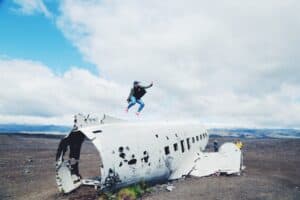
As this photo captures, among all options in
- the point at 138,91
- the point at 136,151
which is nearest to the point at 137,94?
the point at 138,91

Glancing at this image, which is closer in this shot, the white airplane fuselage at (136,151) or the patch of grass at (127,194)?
the white airplane fuselage at (136,151)

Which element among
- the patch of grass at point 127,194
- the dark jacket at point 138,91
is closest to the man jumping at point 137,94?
the dark jacket at point 138,91

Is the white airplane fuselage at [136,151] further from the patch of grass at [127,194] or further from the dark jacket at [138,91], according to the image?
the dark jacket at [138,91]

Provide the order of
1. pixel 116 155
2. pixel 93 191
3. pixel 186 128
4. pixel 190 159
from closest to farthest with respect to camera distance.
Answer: pixel 116 155 < pixel 93 191 < pixel 190 159 < pixel 186 128

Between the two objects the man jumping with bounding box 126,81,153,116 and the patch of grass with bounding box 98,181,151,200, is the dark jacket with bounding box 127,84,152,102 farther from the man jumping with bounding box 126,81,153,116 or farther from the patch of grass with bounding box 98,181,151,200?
the patch of grass with bounding box 98,181,151,200

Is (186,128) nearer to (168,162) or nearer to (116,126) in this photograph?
(168,162)

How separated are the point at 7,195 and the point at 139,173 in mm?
7357

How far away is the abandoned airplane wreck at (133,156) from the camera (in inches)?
522

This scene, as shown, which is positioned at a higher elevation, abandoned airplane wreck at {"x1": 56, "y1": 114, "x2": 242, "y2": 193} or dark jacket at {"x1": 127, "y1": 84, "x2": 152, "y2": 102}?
dark jacket at {"x1": 127, "y1": 84, "x2": 152, "y2": 102}

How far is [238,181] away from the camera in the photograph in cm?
1820

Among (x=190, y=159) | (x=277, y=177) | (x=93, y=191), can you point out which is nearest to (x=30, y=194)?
(x=93, y=191)

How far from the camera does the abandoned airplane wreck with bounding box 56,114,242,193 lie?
13.3 meters

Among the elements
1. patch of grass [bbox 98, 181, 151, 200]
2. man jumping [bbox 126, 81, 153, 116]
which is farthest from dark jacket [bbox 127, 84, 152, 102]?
patch of grass [bbox 98, 181, 151, 200]

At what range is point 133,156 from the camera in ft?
45.8
